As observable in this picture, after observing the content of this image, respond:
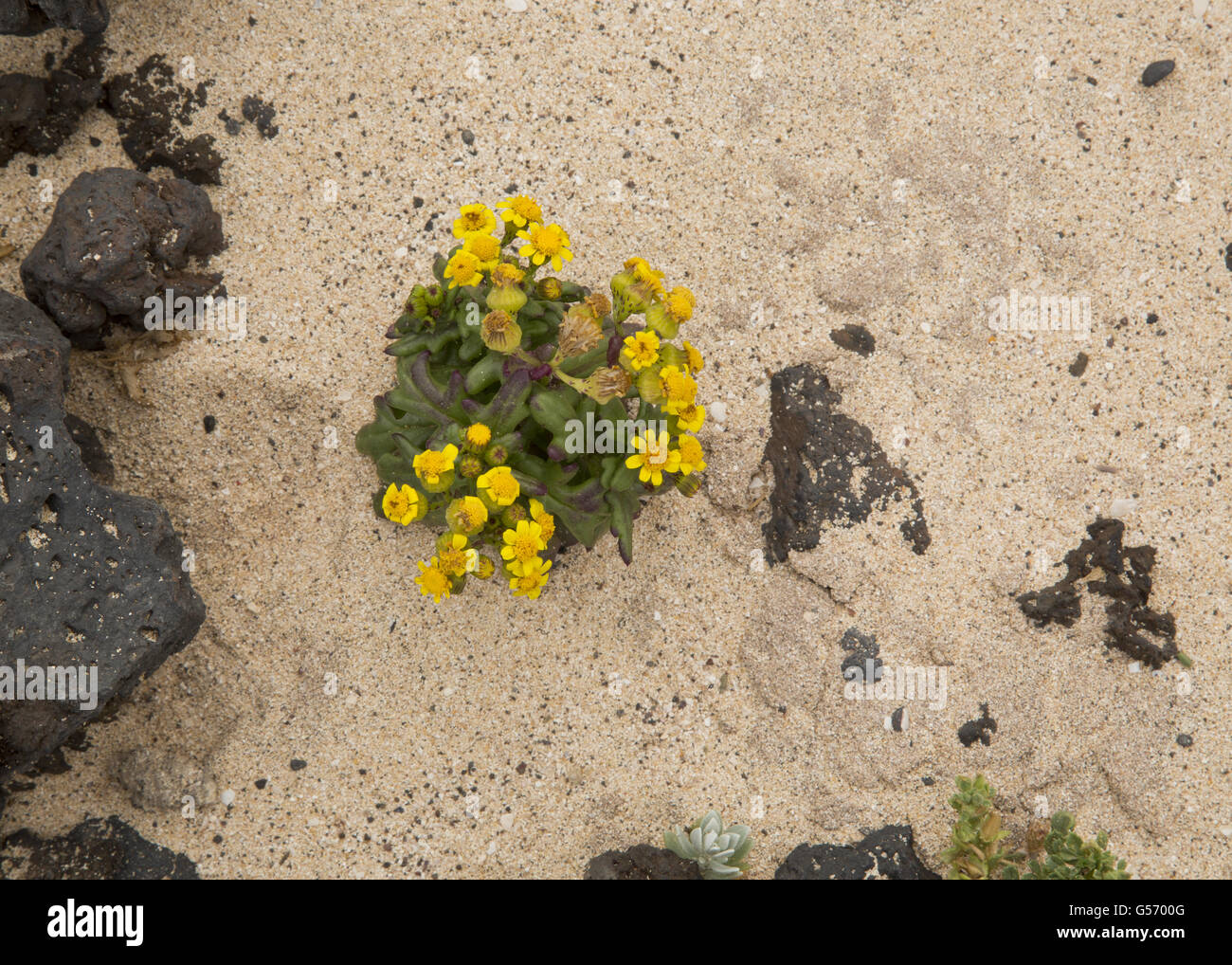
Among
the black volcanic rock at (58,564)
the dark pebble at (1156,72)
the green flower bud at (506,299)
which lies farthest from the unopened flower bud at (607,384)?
the dark pebble at (1156,72)

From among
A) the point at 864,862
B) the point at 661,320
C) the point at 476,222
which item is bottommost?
the point at 864,862

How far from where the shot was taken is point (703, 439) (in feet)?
13.1

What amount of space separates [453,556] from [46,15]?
2.70 metres

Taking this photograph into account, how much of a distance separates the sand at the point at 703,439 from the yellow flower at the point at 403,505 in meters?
0.86

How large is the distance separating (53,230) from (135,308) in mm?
399

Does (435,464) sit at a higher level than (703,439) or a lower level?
lower

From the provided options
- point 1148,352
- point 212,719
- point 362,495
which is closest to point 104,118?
point 362,495

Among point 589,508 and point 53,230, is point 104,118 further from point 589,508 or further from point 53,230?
point 589,508

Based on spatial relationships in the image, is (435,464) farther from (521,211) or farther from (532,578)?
(521,211)

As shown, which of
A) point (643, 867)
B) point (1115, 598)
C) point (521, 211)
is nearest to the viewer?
point (521, 211)

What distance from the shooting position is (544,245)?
309 cm

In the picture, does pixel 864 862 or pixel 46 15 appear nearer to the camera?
pixel 46 15

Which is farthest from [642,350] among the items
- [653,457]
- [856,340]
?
[856,340]

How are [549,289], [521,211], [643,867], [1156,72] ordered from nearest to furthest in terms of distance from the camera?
[521,211] → [549,289] → [643,867] → [1156,72]
